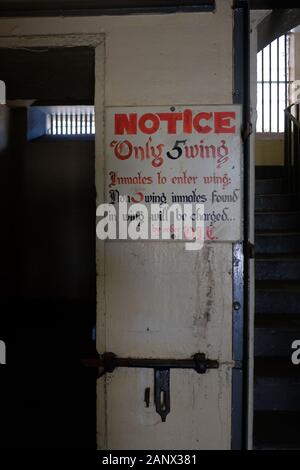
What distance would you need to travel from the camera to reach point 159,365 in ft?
5.33

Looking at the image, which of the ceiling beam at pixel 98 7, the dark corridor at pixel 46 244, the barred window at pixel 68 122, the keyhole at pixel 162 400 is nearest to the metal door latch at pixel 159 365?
the keyhole at pixel 162 400

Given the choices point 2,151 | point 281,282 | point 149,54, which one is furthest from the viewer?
point 2,151

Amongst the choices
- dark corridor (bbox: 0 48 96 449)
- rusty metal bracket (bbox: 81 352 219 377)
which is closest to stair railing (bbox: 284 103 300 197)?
dark corridor (bbox: 0 48 96 449)

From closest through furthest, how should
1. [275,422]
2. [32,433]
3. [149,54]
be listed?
[149,54]
[275,422]
[32,433]

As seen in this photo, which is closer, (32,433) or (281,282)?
(32,433)

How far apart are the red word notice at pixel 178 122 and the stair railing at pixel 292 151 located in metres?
2.84

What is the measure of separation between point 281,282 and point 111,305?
201 centimetres

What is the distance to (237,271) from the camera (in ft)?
5.37

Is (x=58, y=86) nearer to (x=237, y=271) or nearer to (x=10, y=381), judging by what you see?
(x=237, y=271)

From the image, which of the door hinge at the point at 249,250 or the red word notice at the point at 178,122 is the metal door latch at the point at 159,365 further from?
the red word notice at the point at 178,122

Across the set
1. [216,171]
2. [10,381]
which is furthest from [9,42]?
[10,381]

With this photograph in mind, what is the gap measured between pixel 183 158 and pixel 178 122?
6.6 inches

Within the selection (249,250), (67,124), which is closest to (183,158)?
(249,250)

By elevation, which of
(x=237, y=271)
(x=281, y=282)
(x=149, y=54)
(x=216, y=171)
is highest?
(x=149, y=54)
